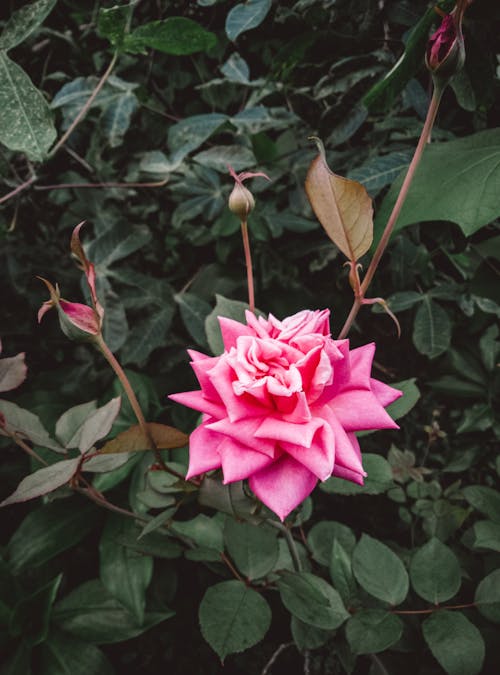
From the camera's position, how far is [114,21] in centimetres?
59

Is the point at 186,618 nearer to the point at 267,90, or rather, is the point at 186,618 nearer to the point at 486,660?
the point at 486,660

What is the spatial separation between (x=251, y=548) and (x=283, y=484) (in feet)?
0.85

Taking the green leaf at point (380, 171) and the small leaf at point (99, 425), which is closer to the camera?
the small leaf at point (99, 425)

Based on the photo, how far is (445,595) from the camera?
56 cm

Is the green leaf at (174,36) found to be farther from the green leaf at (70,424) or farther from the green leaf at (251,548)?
the green leaf at (251,548)

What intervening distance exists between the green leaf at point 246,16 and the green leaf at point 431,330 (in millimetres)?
465

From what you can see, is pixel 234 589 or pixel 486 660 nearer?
pixel 234 589

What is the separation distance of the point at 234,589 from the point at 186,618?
15.7 inches

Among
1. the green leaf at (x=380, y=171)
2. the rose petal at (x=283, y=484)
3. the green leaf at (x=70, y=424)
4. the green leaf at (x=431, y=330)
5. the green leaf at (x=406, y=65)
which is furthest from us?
the green leaf at (x=431, y=330)

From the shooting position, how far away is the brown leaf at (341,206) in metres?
0.36

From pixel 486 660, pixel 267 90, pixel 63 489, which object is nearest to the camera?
pixel 63 489

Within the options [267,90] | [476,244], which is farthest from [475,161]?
[267,90]

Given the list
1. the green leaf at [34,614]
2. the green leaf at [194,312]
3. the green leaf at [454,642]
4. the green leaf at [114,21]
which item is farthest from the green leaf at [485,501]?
the green leaf at [114,21]

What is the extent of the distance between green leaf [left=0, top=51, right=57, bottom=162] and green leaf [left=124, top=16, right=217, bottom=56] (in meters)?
0.16
